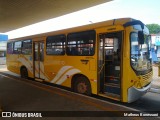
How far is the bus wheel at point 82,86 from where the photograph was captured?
8.73 metres

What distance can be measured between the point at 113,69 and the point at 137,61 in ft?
3.08

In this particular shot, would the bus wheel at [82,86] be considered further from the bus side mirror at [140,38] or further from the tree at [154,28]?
the tree at [154,28]

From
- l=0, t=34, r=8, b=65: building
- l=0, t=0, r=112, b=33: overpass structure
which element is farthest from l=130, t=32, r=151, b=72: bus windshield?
l=0, t=34, r=8, b=65: building

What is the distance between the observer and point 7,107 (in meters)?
6.38

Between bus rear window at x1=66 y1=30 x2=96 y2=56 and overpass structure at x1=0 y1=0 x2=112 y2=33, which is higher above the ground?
overpass structure at x1=0 y1=0 x2=112 y2=33

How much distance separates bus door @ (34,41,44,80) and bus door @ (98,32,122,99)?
489 cm

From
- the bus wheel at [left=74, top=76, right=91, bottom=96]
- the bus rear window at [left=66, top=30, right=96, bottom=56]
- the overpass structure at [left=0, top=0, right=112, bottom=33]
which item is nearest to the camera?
the bus rear window at [left=66, top=30, right=96, bottom=56]

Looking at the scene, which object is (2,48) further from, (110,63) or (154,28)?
(154,28)

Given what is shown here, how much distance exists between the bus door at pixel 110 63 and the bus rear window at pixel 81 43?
1.53 feet

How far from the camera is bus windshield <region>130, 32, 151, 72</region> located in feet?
23.5

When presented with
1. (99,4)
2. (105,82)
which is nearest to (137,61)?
(105,82)

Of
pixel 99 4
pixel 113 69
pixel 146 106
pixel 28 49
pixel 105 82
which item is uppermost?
pixel 99 4

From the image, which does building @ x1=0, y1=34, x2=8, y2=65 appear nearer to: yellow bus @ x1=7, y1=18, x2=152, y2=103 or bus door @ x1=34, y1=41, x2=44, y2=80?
bus door @ x1=34, y1=41, x2=44, y2=80

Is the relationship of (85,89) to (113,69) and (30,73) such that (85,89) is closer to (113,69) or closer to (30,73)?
(113,69)
